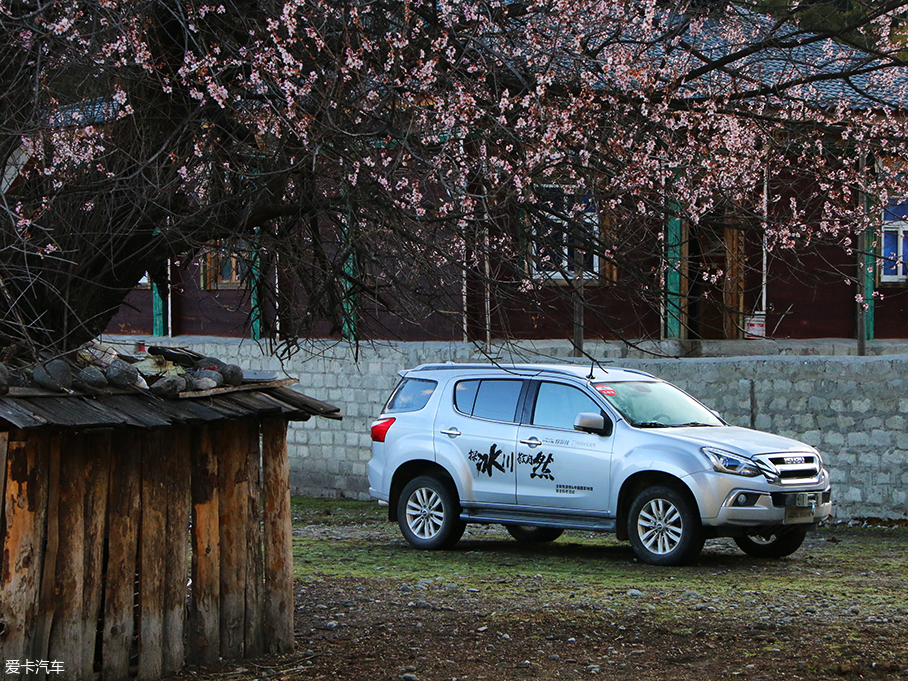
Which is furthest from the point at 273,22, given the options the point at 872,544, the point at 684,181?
the point at 872,544

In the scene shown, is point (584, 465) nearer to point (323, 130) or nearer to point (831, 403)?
point (831, 403)

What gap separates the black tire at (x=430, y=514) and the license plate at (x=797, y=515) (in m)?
3.55

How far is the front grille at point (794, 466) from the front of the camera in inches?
460

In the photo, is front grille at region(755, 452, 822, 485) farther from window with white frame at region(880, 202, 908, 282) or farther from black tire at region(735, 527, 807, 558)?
window with white frame at region(880, 202, 908, 282)

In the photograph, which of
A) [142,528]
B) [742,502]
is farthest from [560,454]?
[142,528]

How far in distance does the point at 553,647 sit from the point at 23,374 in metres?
3.86


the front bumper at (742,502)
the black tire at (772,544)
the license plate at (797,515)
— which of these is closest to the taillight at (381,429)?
the front bumper at (742,502)

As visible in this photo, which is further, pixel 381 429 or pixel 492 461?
pixel 381 429

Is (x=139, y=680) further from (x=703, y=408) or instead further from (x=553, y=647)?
(x=703, y=408)

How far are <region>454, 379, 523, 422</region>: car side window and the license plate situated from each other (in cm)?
302

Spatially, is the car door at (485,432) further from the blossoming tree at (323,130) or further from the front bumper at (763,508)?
the blossoming tree at (323,130)

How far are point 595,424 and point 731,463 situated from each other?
143 centimetres

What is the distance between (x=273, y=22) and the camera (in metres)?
7.44

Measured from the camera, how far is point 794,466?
38.8ft
